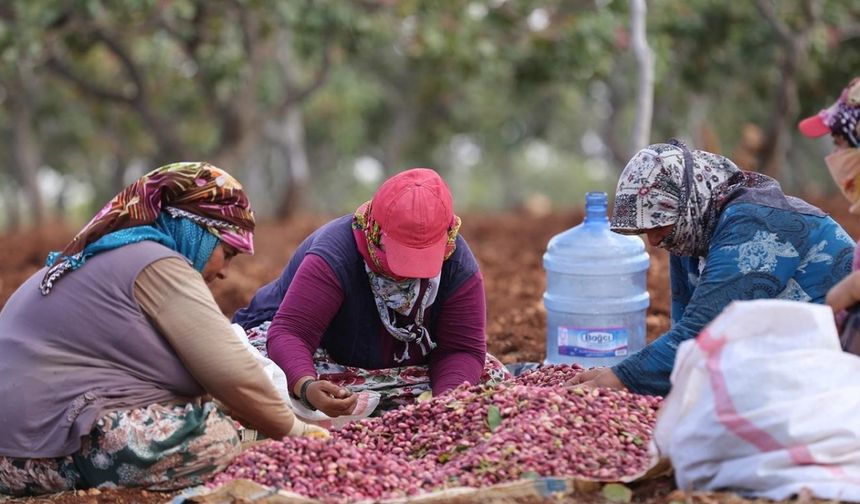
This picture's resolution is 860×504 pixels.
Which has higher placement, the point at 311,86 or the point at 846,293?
the point at 311,86

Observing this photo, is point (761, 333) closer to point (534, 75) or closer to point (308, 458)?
point (308, 458)

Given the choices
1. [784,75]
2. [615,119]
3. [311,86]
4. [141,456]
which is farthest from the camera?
[615,119]

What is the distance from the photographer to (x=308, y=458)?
3.57 metres

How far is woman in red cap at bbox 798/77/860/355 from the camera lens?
3.53m

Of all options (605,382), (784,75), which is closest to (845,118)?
(605,382)

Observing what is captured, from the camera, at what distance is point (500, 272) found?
10031 millimetres

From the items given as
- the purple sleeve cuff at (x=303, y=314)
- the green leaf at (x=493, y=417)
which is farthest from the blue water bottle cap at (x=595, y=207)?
the green leaf at (x=493, y=417)

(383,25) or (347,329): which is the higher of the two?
(383,25)

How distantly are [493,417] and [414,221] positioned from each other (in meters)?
0.79

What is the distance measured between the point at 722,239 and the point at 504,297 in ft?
14.4

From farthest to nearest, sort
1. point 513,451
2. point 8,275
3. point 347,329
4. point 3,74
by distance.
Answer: point 3,74
point 8,275
point 347,329
point 513,451

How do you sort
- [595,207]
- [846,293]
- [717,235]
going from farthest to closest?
[595,207]
[717,235]
[846,293]

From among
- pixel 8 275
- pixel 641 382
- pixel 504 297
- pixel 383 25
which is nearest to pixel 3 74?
pixel 383 25

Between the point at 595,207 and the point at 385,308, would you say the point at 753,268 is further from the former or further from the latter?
the point at 595,207
